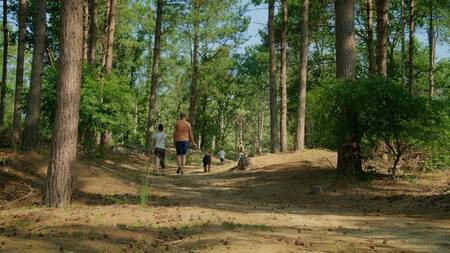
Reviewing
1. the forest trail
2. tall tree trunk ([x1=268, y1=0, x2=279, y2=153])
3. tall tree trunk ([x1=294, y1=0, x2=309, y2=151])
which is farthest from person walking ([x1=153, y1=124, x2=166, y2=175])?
tall tree trunk ([x1=268, y1=0, x2=279, y2=153])

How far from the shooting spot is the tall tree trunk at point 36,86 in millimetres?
13812

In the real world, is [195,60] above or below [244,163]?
above

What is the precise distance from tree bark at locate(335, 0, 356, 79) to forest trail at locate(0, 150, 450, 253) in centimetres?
282

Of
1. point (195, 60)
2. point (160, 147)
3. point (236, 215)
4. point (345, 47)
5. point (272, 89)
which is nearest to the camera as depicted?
point (236, 215)

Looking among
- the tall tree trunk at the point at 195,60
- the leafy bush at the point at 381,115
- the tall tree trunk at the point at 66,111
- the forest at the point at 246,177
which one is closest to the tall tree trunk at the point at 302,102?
the forest at the point at 246,177

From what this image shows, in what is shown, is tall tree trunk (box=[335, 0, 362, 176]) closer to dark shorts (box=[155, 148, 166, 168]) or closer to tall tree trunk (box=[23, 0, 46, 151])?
dark shorts (box=[155, 148, 166, 168])

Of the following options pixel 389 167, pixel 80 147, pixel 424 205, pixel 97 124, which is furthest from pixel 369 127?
pixel 80 147

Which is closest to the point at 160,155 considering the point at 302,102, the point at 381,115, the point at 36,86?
the point at 36,86

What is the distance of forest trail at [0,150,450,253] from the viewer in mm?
6355

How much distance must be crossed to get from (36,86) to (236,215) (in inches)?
317

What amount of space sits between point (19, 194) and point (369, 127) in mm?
8430

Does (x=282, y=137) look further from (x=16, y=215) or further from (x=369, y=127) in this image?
(x=16, y=215)

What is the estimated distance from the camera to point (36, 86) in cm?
1409

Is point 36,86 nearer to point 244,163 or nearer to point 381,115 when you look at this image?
point 244,163
